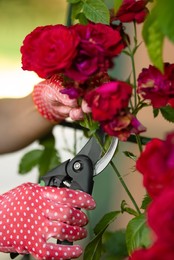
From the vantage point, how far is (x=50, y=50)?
79cm

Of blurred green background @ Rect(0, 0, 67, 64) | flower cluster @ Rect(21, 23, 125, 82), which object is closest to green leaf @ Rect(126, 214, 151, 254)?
flower cluster @ Rect(21, 23, 125, 82)

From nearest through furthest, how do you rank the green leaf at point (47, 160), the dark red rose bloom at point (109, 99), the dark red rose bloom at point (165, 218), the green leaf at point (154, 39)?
the dark red rose bloom at point (165, 218) → the green leaf at point (154, 39) → the dark red rose bloom at point (109, 99) → the green leaf at point (47, 160)

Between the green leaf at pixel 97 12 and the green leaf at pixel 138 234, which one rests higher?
the green leaf at pixel 97 12

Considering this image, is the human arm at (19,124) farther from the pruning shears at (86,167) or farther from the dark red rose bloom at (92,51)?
the dark red rose bloom at (92,51)

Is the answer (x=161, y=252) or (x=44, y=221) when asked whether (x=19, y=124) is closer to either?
(x=44, y=221)

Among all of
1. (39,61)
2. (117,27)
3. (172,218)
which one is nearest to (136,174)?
(117,27)

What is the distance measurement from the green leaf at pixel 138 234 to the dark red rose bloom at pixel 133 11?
31 centimetres

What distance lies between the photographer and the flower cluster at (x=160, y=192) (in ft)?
1.46

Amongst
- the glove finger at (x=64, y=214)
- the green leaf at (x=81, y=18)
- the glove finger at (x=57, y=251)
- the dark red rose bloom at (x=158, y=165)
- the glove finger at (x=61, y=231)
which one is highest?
the green leaf at (x=81, y=18)

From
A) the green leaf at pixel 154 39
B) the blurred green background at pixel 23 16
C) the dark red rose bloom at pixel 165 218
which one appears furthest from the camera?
the blurred green background at pixel 23 16

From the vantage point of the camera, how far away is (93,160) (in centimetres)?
93

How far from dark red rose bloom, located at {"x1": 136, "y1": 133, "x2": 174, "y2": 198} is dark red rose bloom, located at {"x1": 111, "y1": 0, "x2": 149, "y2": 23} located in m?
0.46

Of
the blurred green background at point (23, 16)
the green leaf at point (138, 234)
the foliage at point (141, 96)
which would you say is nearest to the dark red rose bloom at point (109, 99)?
the foliage at point (141, 96)

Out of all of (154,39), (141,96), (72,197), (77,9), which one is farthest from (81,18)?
(154,39)
